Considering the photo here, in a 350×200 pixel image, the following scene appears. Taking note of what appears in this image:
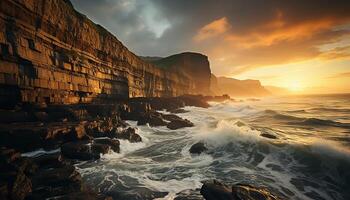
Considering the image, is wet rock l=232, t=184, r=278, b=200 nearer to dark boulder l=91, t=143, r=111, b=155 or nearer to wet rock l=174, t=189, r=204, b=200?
wet rock l=174, t=189, r=204, b=200

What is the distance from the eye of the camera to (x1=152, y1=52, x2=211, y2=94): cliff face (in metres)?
80.3

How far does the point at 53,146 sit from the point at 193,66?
76.6 m

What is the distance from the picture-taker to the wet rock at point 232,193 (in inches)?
296

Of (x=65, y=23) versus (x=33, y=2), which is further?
(x=65, y=23)

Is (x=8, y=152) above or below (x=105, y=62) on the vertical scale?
below

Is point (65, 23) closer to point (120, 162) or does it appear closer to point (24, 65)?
Result: point (24, 65)

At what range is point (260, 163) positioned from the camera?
1324cm

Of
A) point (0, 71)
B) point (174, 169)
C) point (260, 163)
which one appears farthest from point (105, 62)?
point (260, 163)

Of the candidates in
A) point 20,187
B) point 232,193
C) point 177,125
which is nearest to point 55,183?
point 20,187

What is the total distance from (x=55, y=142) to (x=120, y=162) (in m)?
3.87

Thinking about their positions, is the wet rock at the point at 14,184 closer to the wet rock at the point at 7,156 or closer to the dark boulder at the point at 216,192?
the wet rock at the point at 7,156

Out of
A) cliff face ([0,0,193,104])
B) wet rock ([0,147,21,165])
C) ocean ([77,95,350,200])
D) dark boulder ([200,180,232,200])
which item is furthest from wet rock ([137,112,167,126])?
dark boulder ([200,180,232,200])

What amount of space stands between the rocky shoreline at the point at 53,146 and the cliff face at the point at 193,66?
189ft

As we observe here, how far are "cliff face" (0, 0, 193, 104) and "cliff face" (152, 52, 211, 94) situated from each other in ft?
156
